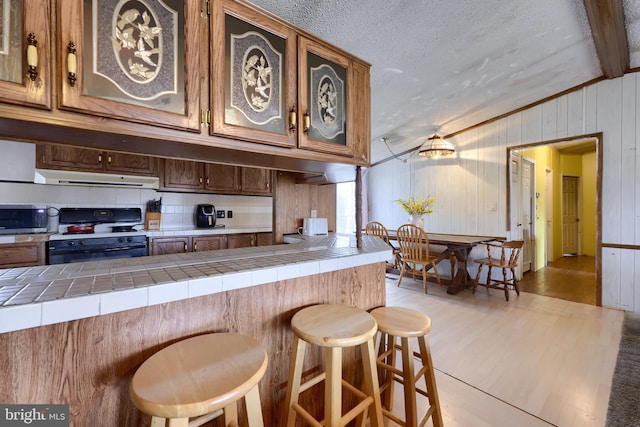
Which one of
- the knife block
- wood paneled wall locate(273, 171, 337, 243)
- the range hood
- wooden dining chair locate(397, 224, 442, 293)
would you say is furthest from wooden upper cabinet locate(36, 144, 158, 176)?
wooden dining chair locate(397, 224, 442, 293)

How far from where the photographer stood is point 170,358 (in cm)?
80

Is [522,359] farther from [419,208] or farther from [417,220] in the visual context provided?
[419,208]

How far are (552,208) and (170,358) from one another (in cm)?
736

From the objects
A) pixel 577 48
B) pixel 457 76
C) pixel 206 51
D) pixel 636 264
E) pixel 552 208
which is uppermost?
pixel 577 48

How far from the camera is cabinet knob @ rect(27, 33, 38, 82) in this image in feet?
2.43

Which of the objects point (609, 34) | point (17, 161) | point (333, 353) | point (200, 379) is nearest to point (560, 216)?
point (609, 34)

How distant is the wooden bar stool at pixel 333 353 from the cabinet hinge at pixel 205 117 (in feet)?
2.86

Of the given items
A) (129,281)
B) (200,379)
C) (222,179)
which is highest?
(222,179)

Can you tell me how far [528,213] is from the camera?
461cm

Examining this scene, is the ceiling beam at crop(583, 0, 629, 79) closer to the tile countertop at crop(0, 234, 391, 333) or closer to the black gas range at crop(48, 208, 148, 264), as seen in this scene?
the tile countertop at crop(0, 234, 391, 333)

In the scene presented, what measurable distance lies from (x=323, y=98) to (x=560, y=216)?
7.00 m

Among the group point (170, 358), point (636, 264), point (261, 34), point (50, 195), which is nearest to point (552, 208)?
point (636, 264)

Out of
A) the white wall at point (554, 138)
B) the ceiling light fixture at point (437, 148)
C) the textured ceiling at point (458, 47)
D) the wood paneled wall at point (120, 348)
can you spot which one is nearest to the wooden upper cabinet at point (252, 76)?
the textured ceiling at point (458, 47)

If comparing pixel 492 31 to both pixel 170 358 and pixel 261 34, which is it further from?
pixel 170 358
